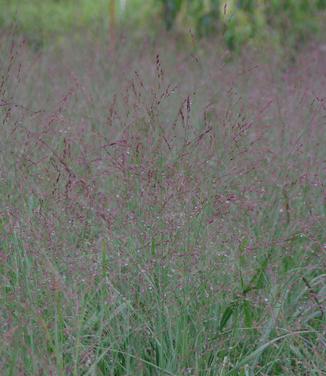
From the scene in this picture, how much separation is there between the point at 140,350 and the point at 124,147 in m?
0.71

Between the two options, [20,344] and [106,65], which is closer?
[20,344]

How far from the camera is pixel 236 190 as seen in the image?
319 centimetres

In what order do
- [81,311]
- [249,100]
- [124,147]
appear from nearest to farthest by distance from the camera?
[81,311] → [124,147] → [249,100]

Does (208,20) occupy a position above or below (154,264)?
below

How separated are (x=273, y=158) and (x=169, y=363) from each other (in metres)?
1.37

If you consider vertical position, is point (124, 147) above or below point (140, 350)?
above

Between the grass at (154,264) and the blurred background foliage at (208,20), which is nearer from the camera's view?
the grass at (154,264)

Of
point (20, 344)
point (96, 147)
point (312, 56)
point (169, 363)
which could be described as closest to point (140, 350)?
point (169, 363)

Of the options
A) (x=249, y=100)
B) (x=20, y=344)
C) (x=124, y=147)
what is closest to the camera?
(x=20, y=344)

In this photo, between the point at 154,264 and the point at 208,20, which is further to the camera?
the point at 208,20

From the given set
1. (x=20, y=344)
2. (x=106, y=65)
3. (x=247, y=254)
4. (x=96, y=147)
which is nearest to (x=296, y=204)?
(x=247, y=254)

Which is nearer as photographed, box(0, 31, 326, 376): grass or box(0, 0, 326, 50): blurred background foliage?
box(0, 31, 326, 376): grass

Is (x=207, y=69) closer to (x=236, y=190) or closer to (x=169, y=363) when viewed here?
(x=236, y=190)

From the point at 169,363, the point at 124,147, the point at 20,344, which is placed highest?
the point at 124,147
